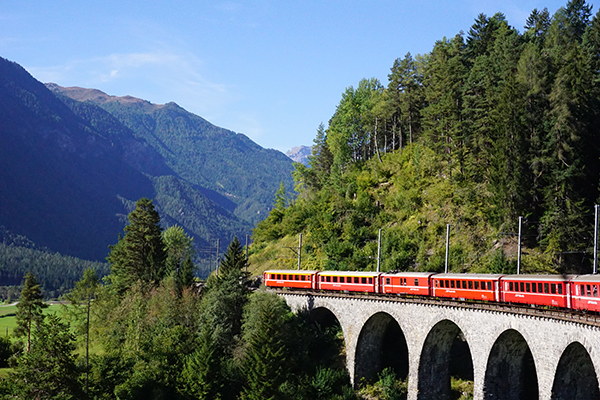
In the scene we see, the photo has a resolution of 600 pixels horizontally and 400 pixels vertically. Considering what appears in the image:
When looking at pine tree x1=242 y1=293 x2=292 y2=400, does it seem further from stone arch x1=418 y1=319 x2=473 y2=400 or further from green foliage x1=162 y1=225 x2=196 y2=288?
green foliage x1=162 y1=225 x2=196 y2=288

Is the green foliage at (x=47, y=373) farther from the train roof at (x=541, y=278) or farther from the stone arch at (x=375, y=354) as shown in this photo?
the train roof at (x=541, y=278)

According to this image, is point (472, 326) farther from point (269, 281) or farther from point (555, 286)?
point (269, 281)

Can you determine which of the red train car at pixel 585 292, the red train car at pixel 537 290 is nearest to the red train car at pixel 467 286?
the red train car at pixel 537 290

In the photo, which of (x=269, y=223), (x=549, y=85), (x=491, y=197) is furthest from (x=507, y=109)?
(x=269, y=223)

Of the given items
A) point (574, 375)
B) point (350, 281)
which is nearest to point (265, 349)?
point (350, 281)

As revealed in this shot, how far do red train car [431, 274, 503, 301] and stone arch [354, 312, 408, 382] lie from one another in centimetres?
745

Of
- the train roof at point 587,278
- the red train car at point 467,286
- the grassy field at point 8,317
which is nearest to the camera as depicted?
the train roof at point 587,278

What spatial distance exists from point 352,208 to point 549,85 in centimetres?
3305

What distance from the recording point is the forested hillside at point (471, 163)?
2210 inches

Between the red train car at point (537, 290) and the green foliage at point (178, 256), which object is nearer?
the red train car at point (537, 290)

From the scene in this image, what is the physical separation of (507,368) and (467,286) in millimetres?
6765

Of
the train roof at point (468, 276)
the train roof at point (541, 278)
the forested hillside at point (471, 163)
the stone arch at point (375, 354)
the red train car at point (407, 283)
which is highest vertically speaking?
the forested hillside at point (471, 163)

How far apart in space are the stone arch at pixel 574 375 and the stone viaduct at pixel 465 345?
2.4 inches

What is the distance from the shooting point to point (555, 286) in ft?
125
